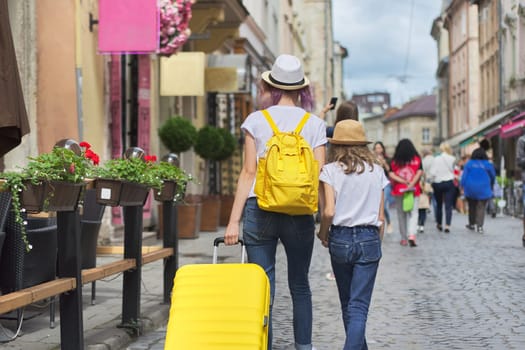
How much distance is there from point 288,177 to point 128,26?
889 centimetres

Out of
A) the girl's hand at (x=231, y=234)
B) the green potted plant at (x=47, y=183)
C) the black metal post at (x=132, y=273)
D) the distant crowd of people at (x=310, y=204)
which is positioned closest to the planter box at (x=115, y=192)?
the black metal post at (x=132, y=273)

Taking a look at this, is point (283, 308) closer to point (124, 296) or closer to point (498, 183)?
point (124, 296)

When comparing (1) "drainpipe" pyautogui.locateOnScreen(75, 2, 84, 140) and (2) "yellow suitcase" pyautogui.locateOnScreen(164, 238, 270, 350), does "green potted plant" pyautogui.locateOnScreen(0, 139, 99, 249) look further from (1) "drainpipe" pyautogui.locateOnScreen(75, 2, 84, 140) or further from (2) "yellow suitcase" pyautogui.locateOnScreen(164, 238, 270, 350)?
(1) "drainpipe" pyautogui.locateOnScreen(75, 2, 84, 140)

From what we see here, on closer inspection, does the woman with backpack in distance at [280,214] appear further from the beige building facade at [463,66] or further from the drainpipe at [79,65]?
the beige building facade at [463,66]

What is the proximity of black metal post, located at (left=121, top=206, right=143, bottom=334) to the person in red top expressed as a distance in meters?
8.46

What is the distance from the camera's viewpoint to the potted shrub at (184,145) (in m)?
16.5

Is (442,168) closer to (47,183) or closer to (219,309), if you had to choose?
(47,183)

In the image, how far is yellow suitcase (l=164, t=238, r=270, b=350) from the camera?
15.6 feet

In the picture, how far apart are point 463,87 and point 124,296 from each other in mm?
59997

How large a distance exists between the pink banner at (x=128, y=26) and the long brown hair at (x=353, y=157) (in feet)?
26.4

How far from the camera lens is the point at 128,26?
13742mm

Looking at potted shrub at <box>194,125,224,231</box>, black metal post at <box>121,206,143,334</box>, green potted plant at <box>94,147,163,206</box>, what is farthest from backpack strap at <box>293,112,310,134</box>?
potted shrub at <box>194,125,224,231</box>

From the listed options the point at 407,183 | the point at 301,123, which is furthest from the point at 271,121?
the point at 407,183

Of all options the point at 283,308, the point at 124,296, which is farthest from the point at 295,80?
the point at 283,308
